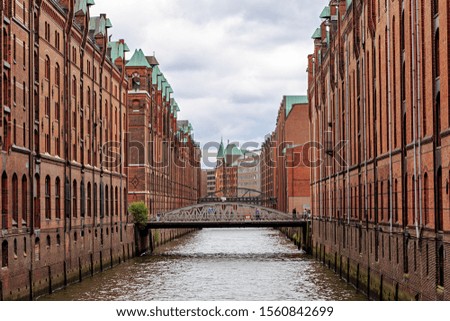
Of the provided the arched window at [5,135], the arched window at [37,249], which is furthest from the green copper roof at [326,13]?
the arched window at [5,135]

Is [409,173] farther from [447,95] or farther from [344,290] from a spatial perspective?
[344,290]

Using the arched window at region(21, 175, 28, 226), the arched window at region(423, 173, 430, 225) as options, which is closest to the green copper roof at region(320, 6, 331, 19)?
the arched window at region(21, 175, 28, 226)

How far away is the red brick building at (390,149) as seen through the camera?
23.8m

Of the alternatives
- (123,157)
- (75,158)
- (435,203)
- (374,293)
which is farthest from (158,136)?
(435,203)

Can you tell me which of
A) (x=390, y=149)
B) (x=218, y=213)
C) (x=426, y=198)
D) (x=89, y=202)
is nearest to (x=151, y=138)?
(x=218, y=213)

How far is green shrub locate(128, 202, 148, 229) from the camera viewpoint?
62.6m

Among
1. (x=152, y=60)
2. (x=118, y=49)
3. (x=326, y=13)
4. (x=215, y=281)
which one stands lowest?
(x=215, y=281)

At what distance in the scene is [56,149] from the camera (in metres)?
39.2

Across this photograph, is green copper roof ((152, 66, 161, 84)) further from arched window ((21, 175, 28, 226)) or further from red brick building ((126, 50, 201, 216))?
arched window ((21, 175, 28, 226))

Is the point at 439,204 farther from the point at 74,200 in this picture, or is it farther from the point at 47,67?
the point at 74,200

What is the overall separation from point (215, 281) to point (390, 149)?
550 inches

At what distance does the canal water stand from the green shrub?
19.2 ft

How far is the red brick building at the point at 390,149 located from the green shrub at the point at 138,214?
16.4m

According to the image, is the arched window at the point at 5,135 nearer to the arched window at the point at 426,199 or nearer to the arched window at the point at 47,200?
the arched window at the point at 47,200
